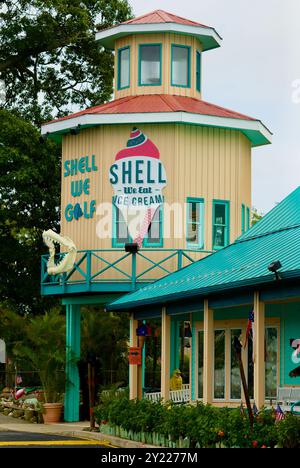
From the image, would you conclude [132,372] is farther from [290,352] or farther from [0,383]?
[0,383]

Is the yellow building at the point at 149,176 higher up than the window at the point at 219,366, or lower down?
higher up

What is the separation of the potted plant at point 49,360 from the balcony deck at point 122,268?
5.89ft

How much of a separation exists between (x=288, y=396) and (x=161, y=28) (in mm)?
17414

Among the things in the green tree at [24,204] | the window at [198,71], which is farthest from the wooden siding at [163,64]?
the green tree at [24,204]

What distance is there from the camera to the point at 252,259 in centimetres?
2873

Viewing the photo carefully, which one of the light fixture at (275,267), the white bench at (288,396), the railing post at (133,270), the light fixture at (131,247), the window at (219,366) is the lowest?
the white bench at (288,396)

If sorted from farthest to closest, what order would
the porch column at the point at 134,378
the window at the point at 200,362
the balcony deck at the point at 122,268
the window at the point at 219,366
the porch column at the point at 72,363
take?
the porch column at the point at 72,363
the balcony deck at the point at 122,268
the window at the point at 200,362
the porch column at the point at 134,378
the window at the point at 219,366

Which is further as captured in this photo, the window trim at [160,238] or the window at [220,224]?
the window at [220,224]

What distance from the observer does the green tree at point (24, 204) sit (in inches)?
1871

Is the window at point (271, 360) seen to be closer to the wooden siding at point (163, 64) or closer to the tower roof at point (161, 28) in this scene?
the wooden siding at point (163, 64)

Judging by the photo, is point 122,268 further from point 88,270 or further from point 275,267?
point 275,267

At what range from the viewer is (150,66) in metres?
41.5

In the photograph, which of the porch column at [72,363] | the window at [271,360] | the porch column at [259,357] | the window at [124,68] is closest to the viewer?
the porch column at [259,357]
